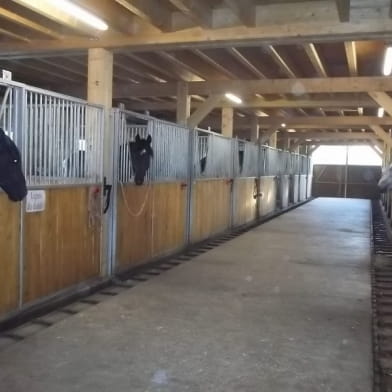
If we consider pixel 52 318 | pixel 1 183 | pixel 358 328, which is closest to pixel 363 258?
pixel 358 328

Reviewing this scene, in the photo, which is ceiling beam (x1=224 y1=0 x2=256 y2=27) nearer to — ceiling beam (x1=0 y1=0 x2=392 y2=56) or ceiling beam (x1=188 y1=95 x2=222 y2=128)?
ceiling beam (x1=0 y1=0 x2=392 y2=56)

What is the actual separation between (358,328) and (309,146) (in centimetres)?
2024

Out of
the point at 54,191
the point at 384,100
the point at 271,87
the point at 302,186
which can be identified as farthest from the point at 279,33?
the point at 302,186

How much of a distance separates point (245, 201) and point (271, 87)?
10.6 feet

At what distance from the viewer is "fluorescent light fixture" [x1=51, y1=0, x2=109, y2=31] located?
4145mm

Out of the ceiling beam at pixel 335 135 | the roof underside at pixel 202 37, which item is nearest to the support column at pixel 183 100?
the roof underside at pixel 202 37

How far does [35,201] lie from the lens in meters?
3.76

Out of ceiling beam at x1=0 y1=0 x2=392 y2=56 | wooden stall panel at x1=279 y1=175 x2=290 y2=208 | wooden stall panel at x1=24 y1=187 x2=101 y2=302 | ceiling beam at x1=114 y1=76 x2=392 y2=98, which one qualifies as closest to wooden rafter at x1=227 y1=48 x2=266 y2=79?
ceiling beam at x1=114 y1=76 x2=392 y2=98

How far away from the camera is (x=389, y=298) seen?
16.1 feet

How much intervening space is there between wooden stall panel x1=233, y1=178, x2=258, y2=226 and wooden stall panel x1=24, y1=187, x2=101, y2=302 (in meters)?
5.32

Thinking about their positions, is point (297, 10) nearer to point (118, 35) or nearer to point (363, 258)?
point (118, 35)

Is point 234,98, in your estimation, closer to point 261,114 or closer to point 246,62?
point 246,62

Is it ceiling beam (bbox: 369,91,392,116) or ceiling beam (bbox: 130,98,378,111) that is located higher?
ceiling beam (bbox: 130,98,378,111)

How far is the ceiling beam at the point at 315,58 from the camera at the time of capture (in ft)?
19.3
